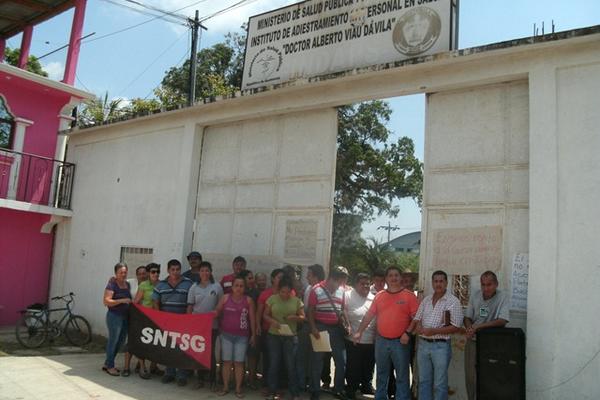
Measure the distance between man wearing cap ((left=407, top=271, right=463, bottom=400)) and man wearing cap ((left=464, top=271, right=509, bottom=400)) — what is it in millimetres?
287

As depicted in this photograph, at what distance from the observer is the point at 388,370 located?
610 cm

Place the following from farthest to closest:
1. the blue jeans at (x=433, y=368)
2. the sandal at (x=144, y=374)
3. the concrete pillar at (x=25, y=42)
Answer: the concrete pillar at (x=25, y=42)
the sandal at (x=144, y=374)
the blue jeans at (x=433, y=368)

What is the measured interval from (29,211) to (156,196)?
124 inches

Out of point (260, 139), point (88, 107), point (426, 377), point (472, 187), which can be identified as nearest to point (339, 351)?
point (426, 377)

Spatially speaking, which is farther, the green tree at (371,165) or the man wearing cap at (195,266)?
the green tree at (371,165)

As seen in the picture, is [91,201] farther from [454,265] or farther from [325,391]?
[454,265]

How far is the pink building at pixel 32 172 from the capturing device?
11.1 metres

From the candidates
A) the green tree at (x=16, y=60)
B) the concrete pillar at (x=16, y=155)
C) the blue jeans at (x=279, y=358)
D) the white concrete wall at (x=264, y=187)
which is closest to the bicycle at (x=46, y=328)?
the concrete pillar at (x=16, y=155)

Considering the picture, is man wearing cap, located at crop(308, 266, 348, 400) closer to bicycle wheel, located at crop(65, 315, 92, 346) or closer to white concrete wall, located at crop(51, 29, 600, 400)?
white concrete wall, located at crop(51, 29, 600, 400)

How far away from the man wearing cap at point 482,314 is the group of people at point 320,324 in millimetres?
11

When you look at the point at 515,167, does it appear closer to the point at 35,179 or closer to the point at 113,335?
the point at 113,335

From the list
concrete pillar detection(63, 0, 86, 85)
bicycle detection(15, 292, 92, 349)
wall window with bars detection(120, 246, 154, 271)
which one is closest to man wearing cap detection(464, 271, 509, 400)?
wall window with bars detection(120, 246, 154, 271)

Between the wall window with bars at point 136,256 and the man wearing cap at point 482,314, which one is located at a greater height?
the wall window with bars at point 136,256

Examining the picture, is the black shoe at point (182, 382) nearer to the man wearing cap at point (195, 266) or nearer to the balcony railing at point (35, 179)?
the man wearing cap at point (195, 266)
